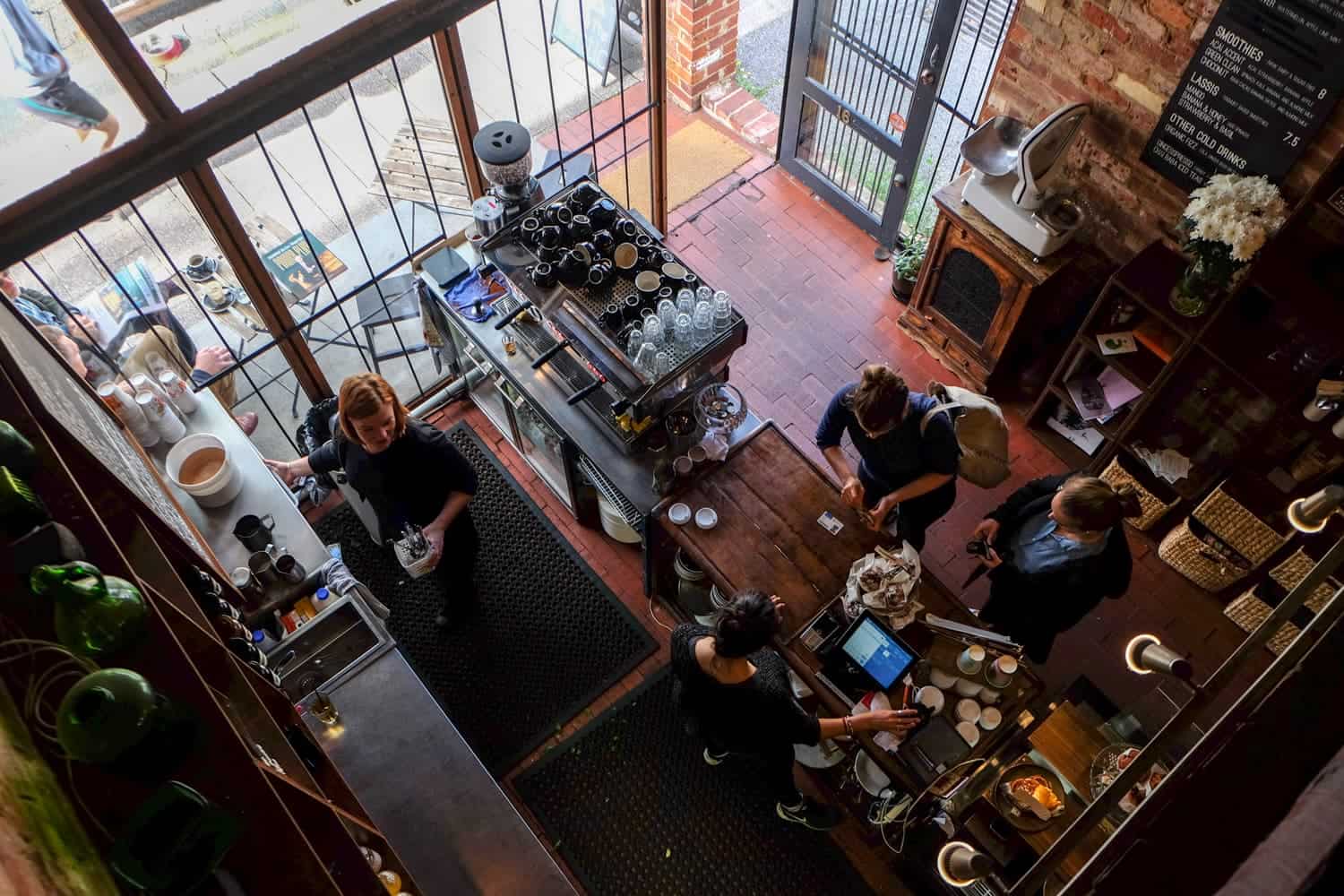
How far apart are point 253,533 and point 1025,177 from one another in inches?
151

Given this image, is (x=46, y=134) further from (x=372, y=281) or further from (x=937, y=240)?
(x=937, y=240)

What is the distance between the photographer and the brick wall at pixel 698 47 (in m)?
6.17

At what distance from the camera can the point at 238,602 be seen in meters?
3.30

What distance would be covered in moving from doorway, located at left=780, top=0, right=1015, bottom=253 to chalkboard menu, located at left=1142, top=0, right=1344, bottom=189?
1088 mm

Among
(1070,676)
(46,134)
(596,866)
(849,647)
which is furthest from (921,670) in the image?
(46,134)

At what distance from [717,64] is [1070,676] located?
188 inches

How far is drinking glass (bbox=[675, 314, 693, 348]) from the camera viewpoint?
3932 millimetres

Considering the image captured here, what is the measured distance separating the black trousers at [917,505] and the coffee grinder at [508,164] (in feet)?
6.77

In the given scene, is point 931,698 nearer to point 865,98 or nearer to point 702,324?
point 702,324

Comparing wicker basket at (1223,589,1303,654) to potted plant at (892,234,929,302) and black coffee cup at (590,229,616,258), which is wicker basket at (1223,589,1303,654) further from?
black coffee cup at (590,229,616,258)

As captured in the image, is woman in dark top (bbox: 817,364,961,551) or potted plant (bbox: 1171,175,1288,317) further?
potted plant (bbox: 1171,175,1288,317)

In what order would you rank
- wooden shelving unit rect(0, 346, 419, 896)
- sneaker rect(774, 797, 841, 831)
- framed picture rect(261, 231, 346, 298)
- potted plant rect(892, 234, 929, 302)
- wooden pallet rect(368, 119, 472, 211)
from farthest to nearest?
potted plant rect(892, 234, 929, 302), wooden pallet rect(368, 119, 472, 211), framed picture rect(261, 231, 346, 298), sneaker rect(774, 797, 841, 831), wooden shelving unit rect(0, 346, 419, 896)

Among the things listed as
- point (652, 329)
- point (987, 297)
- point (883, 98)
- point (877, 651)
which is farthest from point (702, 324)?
point (883, 98)

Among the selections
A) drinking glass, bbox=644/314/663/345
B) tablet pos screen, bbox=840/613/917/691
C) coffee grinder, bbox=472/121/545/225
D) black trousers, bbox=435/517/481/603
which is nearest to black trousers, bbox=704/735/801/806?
tablet pos screen, bbox=840/613/917/691
